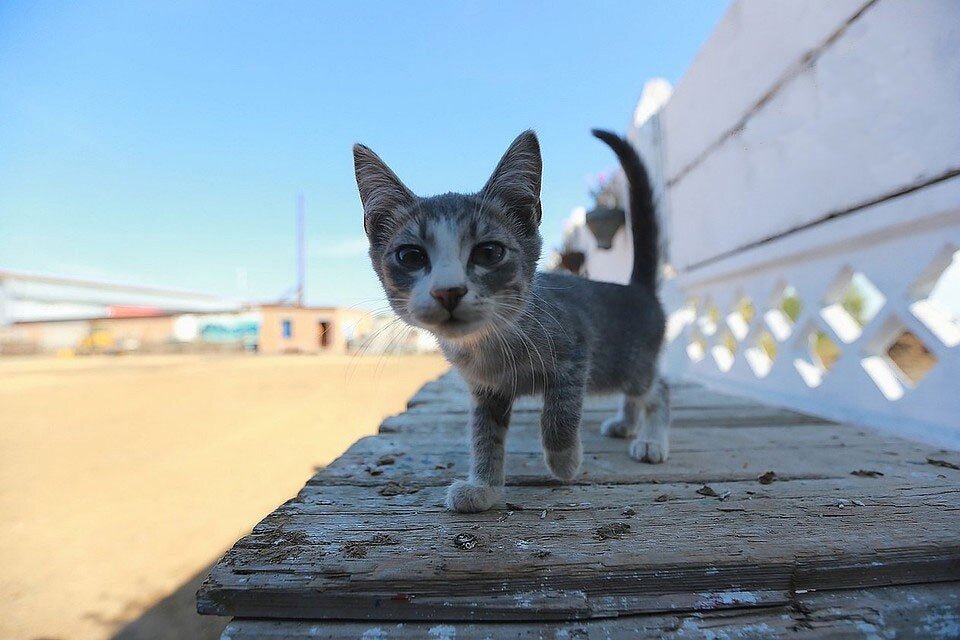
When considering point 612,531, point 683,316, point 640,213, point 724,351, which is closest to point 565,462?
point 612,531

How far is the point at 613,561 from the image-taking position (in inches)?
33.5

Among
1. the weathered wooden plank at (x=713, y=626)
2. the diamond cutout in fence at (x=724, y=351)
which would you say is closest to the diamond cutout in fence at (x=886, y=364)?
the diamond cutout in fence at (x=724, y=351)

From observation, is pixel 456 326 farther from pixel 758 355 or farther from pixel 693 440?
pixel 758 355

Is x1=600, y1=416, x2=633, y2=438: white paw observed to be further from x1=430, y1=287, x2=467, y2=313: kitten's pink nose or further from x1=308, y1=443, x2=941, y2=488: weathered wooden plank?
x1=430, y1=287, x2=467, y2=313: kitten's pink nose

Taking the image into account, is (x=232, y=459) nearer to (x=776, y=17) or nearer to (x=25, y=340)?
(x=776, y=17)

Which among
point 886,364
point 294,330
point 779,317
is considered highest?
point 294,330

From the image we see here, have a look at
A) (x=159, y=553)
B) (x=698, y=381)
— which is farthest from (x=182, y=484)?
(x=698, y=381)

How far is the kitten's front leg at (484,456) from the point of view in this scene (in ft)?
3.73

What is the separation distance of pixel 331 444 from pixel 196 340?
25286mm

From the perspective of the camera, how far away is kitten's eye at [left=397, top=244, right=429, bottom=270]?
1284 mm

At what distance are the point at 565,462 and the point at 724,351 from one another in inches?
103

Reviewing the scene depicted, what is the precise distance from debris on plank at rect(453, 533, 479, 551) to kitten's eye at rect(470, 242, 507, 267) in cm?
65

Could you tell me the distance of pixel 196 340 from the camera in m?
26.7

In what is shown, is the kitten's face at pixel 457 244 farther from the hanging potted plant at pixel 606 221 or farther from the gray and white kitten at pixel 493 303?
the hanging potted plant at pixel 606 221
